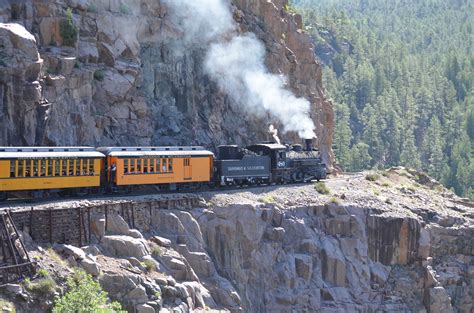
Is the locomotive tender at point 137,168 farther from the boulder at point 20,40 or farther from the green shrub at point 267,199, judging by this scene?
the boulder at point 20,40

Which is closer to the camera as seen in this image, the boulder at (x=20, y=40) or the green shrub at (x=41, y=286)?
the green shrub at (x=41, y=286)

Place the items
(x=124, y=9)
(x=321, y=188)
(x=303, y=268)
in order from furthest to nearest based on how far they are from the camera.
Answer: (x=124, y=9), (x=321, y=188), (x=303, y=268)

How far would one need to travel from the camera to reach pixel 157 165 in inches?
1668

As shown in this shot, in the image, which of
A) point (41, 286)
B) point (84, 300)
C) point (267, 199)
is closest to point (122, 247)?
point (41, 286)

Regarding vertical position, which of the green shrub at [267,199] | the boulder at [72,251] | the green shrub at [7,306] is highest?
the green shrub at [267,199]

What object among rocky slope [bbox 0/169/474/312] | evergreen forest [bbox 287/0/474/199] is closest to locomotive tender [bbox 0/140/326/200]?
rocky slope [bbox 0/169/474/312]

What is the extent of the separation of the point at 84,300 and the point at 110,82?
23.9 m

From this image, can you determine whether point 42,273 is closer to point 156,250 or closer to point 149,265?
point 149,265

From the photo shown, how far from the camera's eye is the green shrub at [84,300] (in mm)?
27797

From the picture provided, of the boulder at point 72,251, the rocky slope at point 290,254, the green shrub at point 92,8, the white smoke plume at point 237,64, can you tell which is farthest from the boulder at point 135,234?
the white smoke plume at point 237,64

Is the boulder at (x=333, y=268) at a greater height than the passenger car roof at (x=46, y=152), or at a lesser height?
lesser

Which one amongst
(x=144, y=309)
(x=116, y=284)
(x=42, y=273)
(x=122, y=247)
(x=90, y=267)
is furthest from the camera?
(x=122, y=247)

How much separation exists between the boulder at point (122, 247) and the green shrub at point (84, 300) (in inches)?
185

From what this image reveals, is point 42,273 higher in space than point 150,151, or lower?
lower
